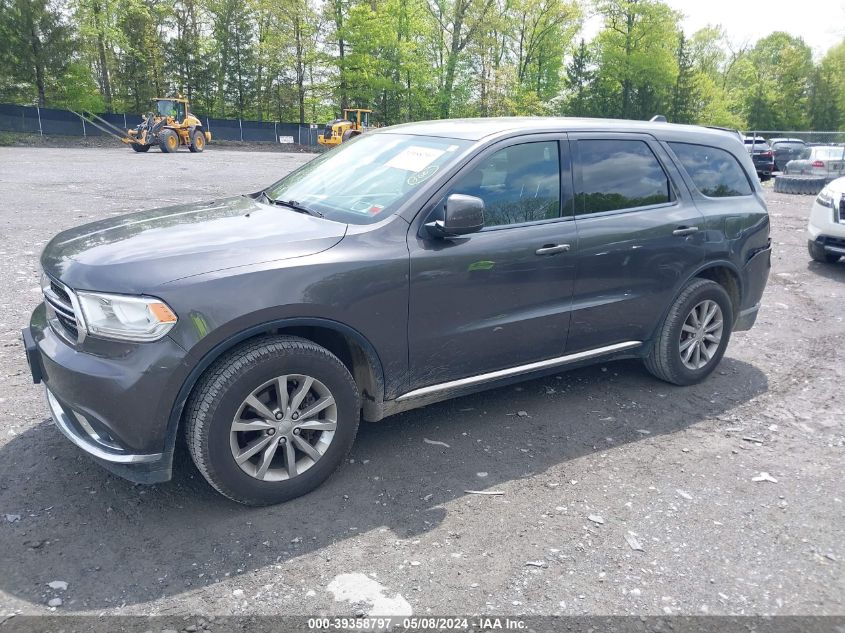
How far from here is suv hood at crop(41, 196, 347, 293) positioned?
304 centimetres

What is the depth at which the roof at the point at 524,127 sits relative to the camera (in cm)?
412

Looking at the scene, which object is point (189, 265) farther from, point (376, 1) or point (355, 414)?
point (376, 1)

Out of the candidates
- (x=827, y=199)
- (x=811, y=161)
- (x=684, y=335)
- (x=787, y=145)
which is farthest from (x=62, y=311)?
(x=787, y=145)

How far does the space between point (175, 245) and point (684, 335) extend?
141 inches

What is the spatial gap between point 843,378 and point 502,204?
3343mm

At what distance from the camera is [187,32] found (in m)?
50.0

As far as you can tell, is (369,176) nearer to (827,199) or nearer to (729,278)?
(729,278)

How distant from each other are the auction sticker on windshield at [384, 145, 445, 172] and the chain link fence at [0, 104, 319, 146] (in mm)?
38114

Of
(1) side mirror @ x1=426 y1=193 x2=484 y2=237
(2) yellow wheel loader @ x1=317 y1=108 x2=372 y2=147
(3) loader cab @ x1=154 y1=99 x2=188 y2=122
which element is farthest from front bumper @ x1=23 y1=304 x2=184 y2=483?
(2) yellow wheel loader @ x1=317 y1=108 x2=372 y2=147

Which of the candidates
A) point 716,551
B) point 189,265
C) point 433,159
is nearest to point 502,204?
point 433,159

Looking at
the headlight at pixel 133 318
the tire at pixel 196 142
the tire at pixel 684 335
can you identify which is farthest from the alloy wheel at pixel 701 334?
the tire at pixel 196 142

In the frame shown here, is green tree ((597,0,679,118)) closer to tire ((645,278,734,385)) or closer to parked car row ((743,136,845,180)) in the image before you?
parked car row ((743,136,845,180))

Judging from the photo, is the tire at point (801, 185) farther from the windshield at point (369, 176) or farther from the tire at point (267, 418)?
the tire at point (267, 418)

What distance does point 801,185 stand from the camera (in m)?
18.8
